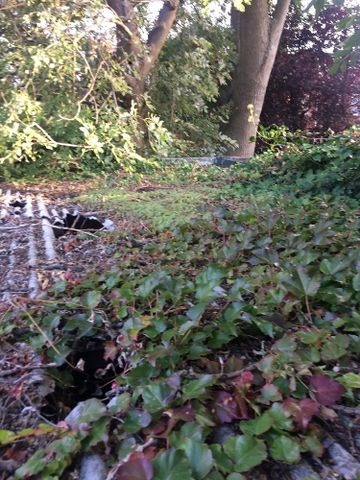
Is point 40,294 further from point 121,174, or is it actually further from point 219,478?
point 121,174

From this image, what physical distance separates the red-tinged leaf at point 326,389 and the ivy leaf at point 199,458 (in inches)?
15.6

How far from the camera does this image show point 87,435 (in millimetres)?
1268

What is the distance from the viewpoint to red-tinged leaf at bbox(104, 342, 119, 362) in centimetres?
165

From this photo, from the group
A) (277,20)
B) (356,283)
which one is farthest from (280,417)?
(277,20)

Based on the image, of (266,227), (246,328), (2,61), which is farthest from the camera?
(2,61)

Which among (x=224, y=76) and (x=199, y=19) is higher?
(x=199, y=19)

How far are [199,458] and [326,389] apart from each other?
0.44 m

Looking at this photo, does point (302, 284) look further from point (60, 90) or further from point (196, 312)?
point (60, 90)

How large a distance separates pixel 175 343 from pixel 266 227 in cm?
147

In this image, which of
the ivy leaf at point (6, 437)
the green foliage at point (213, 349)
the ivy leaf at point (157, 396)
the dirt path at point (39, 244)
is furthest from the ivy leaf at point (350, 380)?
the dirt path at point (39, 244)

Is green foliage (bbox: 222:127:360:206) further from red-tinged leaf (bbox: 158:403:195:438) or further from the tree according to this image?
the tree

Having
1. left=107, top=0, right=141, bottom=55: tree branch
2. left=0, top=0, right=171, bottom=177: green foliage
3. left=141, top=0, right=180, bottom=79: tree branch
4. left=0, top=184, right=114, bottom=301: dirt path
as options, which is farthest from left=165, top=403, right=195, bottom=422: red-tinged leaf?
left=141, top=0, right=180, bottom=79: tree branch

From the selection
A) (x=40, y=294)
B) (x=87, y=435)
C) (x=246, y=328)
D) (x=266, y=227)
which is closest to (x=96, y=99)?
(x=266, y=227)

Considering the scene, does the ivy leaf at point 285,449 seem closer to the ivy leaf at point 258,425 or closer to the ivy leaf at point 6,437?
the ivy leaf at point 258,425
